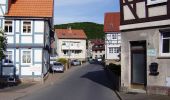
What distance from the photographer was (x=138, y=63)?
2364 centimetres

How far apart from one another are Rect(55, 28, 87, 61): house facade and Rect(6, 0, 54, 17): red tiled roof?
7713cm

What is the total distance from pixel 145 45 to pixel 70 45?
97.4 m

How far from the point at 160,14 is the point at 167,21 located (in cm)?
79

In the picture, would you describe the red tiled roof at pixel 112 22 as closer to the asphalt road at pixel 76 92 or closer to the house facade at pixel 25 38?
the house facade at pixel 25 38

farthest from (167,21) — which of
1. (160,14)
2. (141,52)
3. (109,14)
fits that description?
(109,14)

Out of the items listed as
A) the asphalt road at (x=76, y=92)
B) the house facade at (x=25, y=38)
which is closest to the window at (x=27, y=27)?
the house facade at (x=25, y=38)

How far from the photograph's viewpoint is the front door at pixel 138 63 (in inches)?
911

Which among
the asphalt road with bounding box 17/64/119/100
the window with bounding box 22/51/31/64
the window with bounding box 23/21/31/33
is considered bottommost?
the asphalt road with bounding box 17/64/119/100

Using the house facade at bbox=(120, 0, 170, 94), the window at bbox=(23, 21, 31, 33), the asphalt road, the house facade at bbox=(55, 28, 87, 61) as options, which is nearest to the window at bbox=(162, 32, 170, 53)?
the house facade at bbox=(120, 0, 170, 94)

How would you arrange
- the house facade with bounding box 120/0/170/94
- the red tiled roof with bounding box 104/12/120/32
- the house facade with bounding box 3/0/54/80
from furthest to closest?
the red tiled roof with bounding box 104/12/120/32 < the house facade with bounding box 3/0/54/80 < the house facade with bounding box 120/0/170/94

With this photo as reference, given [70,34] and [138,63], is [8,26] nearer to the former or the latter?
[138,63]

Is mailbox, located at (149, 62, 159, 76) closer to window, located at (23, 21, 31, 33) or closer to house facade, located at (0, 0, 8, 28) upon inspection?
window, located at (23, 21, 31, 33)

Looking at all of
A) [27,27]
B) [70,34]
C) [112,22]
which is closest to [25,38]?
[27,27]

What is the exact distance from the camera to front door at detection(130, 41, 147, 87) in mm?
23141
